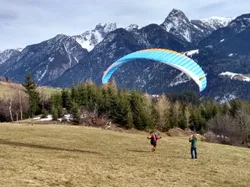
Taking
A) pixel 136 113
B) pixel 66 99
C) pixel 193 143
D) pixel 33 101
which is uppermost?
pixel 33 101

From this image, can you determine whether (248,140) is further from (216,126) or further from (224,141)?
(224,141)

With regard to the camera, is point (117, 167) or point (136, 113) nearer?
point (117, 167)

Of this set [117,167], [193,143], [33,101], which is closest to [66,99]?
[33,101]

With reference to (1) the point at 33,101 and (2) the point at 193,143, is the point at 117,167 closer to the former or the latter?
(2) the point at 193,143

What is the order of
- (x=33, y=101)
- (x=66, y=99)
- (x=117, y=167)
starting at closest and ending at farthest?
(x=117, y=167), (x=66, y=99), (x=33, y=101)

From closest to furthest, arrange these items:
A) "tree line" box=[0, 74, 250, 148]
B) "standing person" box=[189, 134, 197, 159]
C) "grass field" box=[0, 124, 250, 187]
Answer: "grass field" box=[0, 124, 250, 187] < "standing person" box=[189, 134, 197, 159] < "tree line" box=[0, 74, 250, 148]

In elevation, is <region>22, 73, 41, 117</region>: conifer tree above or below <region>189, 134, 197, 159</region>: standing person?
above

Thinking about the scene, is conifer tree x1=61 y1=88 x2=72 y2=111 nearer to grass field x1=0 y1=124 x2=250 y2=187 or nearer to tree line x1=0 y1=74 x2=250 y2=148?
tree line x1=0 y1=74 x2=250 y2=148

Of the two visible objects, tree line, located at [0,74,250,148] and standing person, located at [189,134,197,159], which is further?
tree line, located at [0,74,250,148]

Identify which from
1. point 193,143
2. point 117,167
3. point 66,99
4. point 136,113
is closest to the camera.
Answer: point 117,167

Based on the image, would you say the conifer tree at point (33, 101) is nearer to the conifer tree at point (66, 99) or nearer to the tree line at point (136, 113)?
the tree line at point (136, 113)

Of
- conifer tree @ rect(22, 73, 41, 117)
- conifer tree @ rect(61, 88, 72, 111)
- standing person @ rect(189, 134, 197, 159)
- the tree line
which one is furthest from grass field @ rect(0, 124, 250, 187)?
conifer tree @ rect(22, 73, 41, 117)

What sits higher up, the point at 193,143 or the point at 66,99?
the point at 66,99

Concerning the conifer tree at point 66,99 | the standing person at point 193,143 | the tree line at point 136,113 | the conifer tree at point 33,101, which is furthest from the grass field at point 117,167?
the conifer tree at point 33,101
